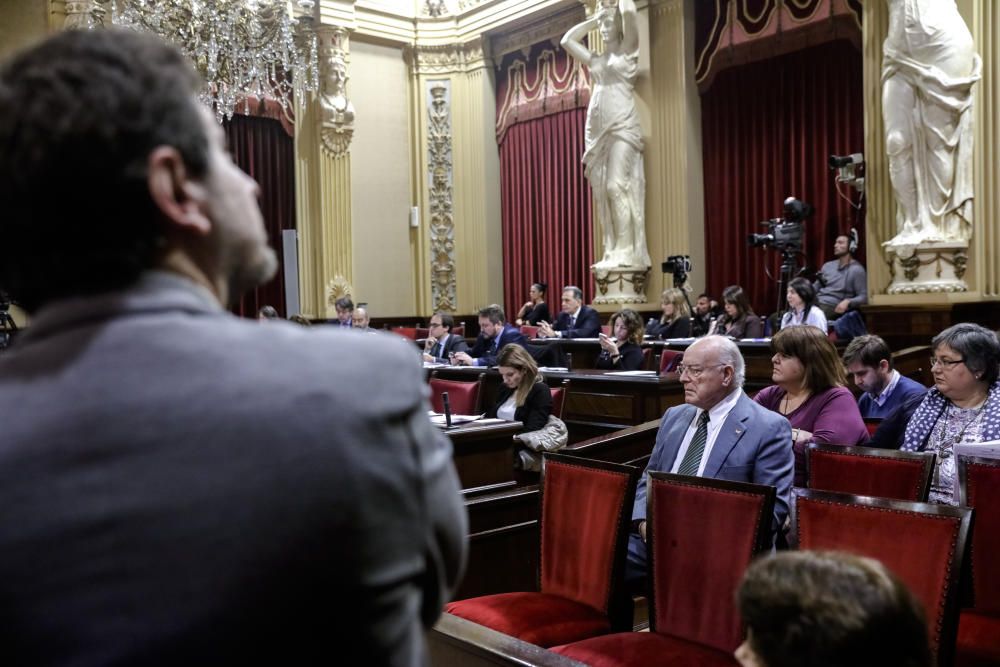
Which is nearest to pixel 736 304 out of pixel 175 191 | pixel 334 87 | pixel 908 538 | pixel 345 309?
pixel 345 309

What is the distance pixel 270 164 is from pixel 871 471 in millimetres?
10002

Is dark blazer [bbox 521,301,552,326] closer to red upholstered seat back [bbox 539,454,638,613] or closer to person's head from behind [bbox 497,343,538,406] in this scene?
person's head from behind [bbox 497,343,538,406]

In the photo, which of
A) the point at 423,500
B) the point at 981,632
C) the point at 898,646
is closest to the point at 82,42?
the point at 423,500

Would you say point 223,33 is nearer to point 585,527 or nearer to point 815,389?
point 815,389

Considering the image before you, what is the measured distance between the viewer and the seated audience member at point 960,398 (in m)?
3.12

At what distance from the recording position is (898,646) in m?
1.08

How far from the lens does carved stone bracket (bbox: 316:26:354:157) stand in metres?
11.0

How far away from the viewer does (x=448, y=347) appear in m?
8.00

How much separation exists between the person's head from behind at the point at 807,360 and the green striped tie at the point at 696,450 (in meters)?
0.72

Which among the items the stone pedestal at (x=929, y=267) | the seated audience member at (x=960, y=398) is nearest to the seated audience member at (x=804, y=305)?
the stone pedestal at (x=929, y=267)

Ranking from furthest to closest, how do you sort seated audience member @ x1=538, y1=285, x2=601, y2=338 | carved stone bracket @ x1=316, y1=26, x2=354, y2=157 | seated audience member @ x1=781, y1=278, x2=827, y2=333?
carved stone bracket @ x1=316, y1=26, x2=354, y2=157 → seated audience member @ x1=538, y1=285, x2=601, y2=338 → seated audience member @ x1=781, y1=278, x2=827, y2=333

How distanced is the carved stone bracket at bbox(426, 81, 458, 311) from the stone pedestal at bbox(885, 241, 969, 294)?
19.9 feet

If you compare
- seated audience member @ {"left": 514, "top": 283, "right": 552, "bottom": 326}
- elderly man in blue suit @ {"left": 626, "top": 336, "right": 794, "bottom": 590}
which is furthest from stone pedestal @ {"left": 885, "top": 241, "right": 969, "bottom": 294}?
elderly man in blue suit @ {"left": 626, "top": 336, "right": 794, "bottom": 590}

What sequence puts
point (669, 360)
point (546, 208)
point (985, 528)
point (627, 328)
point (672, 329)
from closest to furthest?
point (985, 528), point (669, 360), point (627, 328), point (672, 329), point (546, 208)
